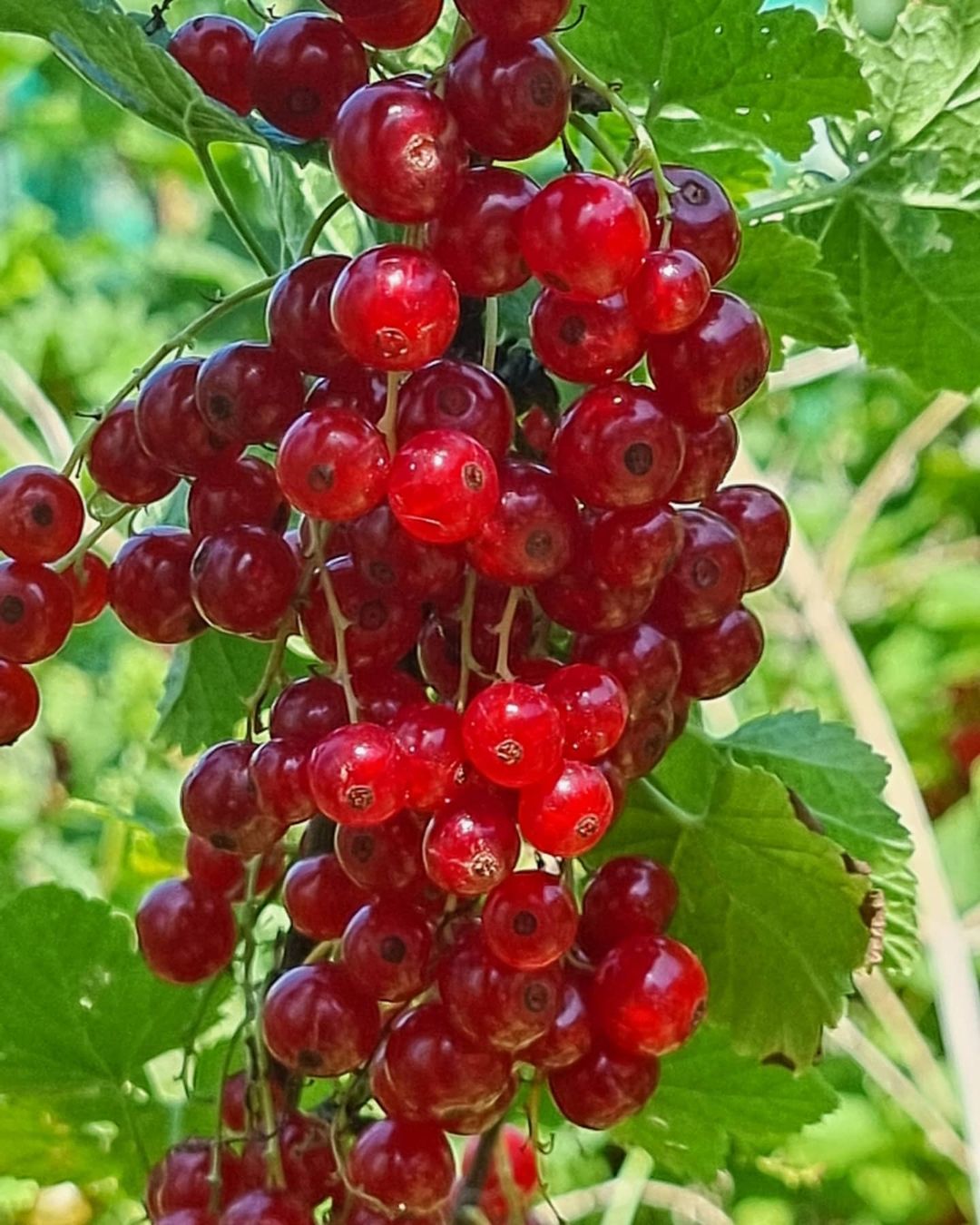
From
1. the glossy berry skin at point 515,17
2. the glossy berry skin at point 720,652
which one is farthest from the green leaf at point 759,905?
the glossy berry skin at point 515,17

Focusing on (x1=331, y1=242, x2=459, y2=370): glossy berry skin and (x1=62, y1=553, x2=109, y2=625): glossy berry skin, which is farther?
(x1=62, y1=553, x2=109, y2=625): glossy berry skin

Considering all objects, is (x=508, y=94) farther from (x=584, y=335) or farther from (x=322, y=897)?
(x=322, y=897)

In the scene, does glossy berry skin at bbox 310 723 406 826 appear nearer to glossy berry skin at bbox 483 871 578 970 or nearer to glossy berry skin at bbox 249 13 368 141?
glossy berry skin at bbox 483 871 578 970

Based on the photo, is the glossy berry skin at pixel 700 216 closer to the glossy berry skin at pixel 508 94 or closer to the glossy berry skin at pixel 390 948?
the glossy berry skin at pixel 508 94

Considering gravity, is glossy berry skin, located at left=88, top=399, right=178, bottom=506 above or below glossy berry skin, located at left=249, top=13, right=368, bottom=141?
below

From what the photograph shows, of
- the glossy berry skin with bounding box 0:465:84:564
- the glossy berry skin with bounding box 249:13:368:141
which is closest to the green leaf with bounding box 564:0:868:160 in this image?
the glossy berry skin with bounding box 249:13:368:141

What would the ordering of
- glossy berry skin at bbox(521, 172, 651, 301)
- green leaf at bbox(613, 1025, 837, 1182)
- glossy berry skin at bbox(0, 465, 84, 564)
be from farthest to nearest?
green leaf at bbox(613, 1025, 837, 1182), glossy berry skin at bbox(0, 465, 84, 564), glossy berry skin at bbox(521, 172, 651, 301)
